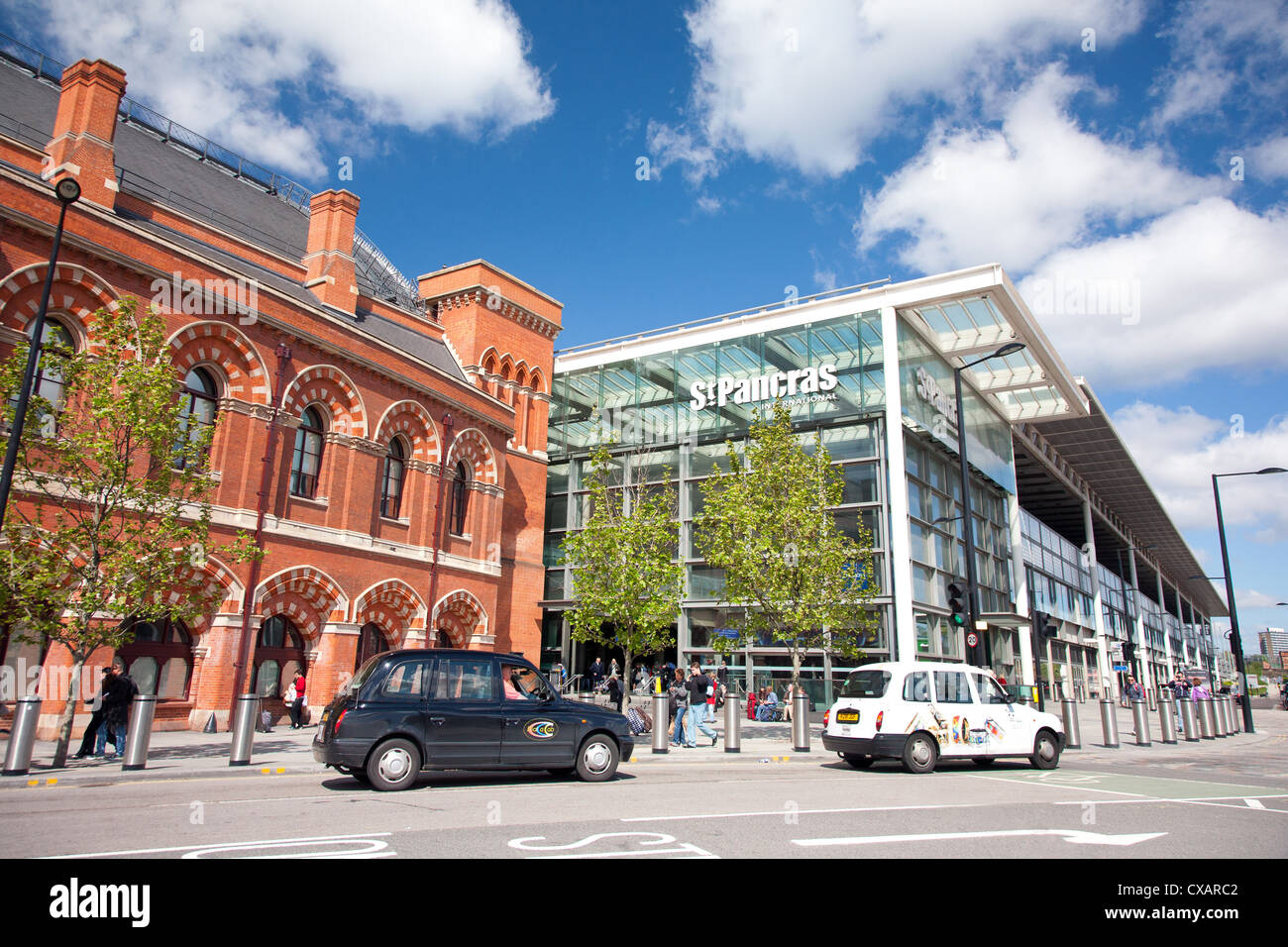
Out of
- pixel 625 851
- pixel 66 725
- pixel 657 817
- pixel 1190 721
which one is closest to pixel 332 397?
pixel 66 725

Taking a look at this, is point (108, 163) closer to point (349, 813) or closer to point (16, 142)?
point (16, 142)

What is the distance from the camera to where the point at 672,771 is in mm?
13773

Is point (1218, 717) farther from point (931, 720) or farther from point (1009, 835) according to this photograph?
point (1009, 835)

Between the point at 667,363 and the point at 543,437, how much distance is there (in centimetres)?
601

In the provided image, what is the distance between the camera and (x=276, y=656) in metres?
21.5

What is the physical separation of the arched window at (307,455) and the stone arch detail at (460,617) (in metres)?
5.69

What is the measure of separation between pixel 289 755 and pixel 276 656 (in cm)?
762

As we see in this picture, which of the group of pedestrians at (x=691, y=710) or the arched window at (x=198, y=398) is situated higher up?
the arched window at (x=198, y=398)

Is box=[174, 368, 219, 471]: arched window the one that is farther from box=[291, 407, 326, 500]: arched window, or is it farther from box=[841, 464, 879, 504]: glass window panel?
box=[841, 464, 879, 504]: glass window panel

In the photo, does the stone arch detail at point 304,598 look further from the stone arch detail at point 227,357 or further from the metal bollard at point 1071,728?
the metal bollard at point 1071,728

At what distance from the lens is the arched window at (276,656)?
832 inches

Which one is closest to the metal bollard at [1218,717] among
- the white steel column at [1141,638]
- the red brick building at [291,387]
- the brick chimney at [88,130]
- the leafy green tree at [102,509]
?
the red brick building at [291,387]

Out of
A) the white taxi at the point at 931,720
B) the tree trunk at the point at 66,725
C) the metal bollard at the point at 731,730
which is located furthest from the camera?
the metal bollard at the point at 731,730
